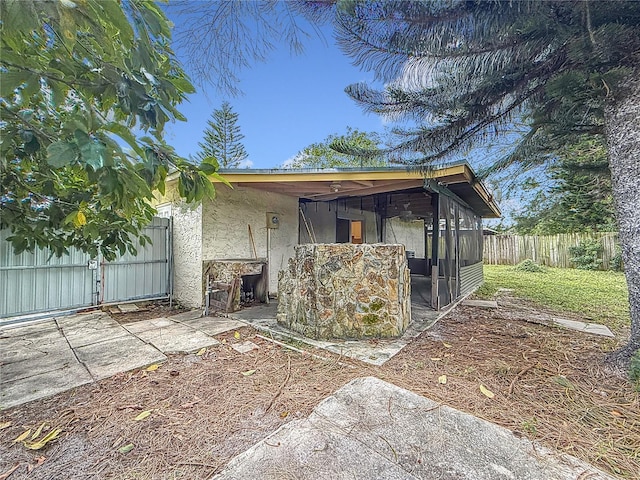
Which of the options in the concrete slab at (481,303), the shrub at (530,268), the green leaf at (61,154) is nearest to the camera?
the green leaf at (61,154)

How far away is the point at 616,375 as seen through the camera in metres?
2.59

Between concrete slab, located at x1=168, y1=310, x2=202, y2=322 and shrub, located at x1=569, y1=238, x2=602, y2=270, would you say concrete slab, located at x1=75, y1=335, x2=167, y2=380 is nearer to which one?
concrete slab, located at x1=168, y1=310, x2=202, y2=322

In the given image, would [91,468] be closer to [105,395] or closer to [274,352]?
[105,395]

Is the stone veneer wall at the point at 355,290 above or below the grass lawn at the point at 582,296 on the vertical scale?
above

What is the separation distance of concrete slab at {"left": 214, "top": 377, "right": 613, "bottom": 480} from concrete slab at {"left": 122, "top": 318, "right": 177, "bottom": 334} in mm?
3275

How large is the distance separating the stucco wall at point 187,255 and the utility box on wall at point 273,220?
148 cm

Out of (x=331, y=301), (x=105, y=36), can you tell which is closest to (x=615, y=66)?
(x=331, y=301)

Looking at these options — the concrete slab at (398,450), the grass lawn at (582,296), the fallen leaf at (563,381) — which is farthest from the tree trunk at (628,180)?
the grass lawn at (582,296)

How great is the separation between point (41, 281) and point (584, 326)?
8637 millimetres

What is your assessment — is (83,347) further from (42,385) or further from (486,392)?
(486,392)

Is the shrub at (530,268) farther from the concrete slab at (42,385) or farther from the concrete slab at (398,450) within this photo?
the concrete slab at (42,385)

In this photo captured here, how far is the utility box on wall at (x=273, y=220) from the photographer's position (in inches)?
245

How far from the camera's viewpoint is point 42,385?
2.47 meters

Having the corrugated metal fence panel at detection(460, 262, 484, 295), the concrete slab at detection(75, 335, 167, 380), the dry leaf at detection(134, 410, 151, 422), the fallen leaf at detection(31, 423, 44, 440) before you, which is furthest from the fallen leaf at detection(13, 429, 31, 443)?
the corrugated metal fence panel at detection(460, 262, 484, 295)
